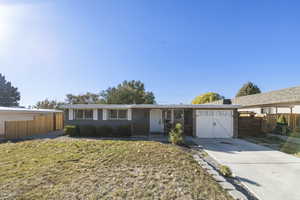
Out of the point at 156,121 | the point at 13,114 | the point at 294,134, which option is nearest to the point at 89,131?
the point at 156,121

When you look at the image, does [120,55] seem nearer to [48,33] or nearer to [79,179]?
[48,33]

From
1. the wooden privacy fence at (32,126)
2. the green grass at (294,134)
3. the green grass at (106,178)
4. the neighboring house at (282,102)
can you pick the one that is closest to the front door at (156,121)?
the neighboring house at (282,102)

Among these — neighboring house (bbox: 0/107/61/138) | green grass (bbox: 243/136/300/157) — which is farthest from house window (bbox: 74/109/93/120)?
green grass (bbox: 243/136/300/157)

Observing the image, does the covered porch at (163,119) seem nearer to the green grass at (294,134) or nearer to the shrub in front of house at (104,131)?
the shrub in front of house at (104,131)

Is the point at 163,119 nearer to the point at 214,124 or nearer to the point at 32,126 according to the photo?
the point at 214,124

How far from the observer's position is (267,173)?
5.02m

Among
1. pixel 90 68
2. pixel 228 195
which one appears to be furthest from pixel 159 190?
pixel 90 68

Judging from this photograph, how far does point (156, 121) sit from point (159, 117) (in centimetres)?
43

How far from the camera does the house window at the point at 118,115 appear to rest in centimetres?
1355

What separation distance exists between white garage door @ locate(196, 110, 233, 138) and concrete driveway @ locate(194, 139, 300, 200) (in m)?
4.74

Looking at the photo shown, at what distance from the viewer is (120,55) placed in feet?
43.9

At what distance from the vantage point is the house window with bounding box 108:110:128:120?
13555 mm

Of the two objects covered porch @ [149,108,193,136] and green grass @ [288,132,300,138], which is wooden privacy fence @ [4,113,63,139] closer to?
covered porch @ [149,108,193,136]

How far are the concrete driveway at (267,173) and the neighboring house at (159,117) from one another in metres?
4.81
